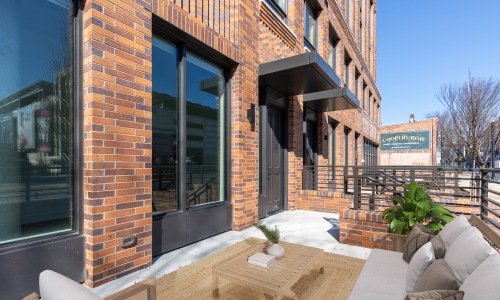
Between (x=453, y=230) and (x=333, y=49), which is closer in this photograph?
(x=453, y=230)

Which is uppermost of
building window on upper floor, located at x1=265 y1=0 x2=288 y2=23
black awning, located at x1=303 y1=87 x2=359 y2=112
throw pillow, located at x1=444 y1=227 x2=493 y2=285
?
building window on upper floor, located at x1=265 y1=0 x2=288 y2=23

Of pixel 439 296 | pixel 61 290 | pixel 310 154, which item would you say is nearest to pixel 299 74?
pixel 310 154

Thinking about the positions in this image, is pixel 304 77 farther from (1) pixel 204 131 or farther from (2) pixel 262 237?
(2) pixel 262 237

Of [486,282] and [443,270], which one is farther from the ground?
[486,282]

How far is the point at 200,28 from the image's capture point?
4.38 metres

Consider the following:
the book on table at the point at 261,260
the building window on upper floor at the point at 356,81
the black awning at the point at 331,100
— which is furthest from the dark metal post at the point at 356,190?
the building window on upper floor at the point at 356,81

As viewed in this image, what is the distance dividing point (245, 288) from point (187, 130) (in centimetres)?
260

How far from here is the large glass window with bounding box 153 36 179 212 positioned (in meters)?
3.98

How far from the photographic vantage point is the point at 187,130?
175 inches

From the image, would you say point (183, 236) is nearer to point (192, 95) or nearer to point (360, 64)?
point (192, 95)

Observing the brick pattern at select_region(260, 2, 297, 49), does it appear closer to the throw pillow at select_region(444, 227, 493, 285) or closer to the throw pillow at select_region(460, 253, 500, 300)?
the throw pillow at select_region(444, 227, 493, 285)

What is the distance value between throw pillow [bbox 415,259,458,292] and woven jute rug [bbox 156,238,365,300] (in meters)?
1.13

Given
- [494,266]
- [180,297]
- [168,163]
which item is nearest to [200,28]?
[168,163]

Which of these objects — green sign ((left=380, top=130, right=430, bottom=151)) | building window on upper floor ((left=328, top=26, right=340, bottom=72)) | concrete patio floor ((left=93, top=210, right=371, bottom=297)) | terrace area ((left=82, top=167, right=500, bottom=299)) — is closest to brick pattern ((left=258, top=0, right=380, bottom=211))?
building window on upper floor ((left=328, top=26, right=340, bottom=72))
